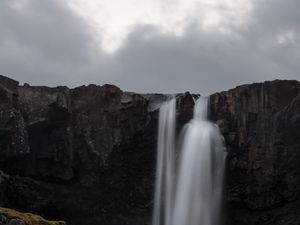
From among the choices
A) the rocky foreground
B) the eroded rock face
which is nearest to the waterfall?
the rocky foreground

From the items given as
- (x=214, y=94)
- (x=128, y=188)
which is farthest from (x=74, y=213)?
(x=214, y=94)

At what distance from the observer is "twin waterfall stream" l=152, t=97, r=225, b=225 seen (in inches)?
2630

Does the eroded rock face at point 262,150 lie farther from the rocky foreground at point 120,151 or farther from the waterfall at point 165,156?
the waterfall at point 165,156

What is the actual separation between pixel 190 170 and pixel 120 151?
22.3ft

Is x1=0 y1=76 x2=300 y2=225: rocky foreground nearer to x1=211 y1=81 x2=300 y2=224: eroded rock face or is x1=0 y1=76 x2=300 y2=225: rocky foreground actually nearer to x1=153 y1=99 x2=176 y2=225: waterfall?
x1=211 y1=81 x2=300 y2=224: eroded rock face

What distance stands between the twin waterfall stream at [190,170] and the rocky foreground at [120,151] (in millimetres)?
792

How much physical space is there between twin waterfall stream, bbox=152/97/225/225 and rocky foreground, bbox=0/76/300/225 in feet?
2.60

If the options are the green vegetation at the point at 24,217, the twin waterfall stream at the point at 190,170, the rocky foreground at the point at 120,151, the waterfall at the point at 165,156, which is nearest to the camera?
the green vegetation at the point at 24,217

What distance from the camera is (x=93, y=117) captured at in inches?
2721

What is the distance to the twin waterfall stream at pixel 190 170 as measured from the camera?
66812 mm

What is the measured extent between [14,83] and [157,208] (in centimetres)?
1757

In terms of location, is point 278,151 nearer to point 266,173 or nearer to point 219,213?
point 266,173

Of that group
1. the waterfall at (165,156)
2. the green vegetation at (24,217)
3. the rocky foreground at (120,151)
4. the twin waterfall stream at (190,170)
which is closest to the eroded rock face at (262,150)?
the rocky foreground at (120,151)

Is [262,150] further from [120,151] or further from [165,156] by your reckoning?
[120,151]
